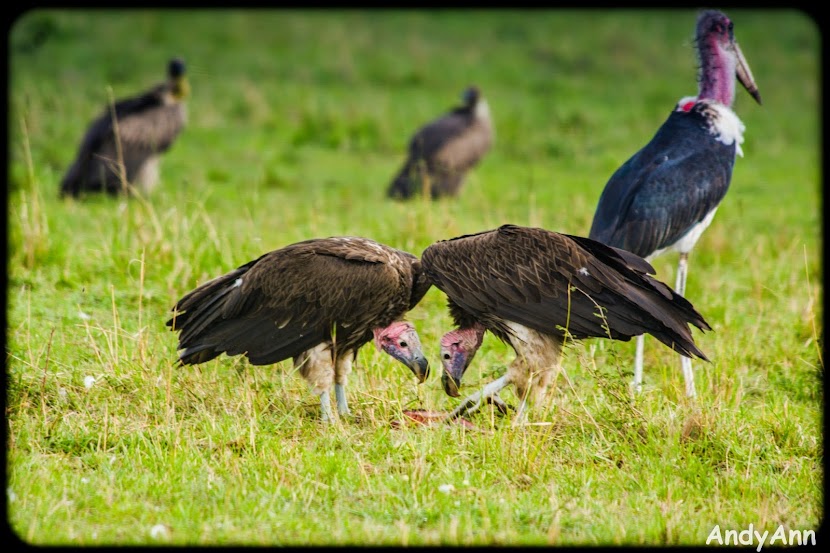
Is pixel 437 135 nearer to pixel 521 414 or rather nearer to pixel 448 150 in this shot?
pixel 448 150

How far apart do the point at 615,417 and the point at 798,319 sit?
6.93 feet

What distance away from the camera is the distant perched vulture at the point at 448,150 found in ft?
33.5

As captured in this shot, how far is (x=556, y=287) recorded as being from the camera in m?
4.71

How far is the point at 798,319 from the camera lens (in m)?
6.30

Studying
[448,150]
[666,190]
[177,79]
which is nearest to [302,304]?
[666,190]

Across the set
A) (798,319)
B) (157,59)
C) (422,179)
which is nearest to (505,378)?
(798,319)

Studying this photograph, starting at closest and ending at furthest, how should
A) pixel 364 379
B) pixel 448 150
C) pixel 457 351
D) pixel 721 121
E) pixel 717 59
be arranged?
pixel 457 351 → pixel 364 379 → pixel 721 121 → pixel 717 59 → pixel 448 150

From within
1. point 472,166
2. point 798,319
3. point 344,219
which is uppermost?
point 472,166

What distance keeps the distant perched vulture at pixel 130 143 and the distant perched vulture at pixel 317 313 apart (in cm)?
505

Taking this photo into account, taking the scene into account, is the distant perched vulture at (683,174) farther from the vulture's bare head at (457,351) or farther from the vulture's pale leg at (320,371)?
the vulture's pale leg at (320,371)

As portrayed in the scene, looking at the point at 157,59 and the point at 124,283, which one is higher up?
the point at 157,59

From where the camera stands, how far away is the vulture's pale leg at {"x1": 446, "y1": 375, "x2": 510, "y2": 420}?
4770 millimetres

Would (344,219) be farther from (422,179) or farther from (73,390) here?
(73,390)

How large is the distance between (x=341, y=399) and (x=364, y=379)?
0.38 meters
